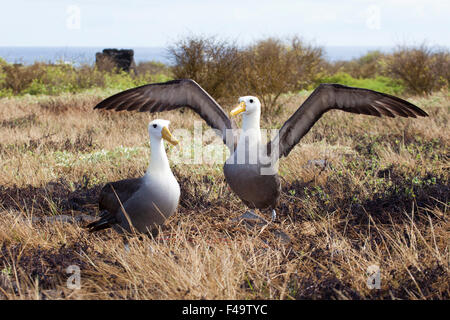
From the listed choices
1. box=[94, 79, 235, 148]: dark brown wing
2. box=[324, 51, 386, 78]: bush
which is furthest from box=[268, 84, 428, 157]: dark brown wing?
box=[324, 51, 386, 78]: bush

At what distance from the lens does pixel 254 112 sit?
10.7ft

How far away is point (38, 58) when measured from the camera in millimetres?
17656

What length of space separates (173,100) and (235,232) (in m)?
1.27

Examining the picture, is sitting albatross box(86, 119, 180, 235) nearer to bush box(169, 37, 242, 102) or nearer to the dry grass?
the dry grass

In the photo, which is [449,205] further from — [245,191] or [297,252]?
[245,191]

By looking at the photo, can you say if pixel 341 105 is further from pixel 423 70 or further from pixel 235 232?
pixel 423 70

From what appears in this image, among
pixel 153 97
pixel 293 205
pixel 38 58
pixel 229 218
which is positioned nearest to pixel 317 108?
pixel 293 205

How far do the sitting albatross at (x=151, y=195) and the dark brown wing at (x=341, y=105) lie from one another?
117 cm

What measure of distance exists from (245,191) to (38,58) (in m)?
17.0

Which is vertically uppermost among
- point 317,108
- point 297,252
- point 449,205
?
point 317,108

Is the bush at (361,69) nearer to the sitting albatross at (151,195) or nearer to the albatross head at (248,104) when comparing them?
the albatross head at (248,104)

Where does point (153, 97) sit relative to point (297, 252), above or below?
above

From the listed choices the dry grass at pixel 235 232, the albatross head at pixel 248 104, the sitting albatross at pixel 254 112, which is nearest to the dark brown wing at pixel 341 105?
the sitting albatross at pixel 254 112
